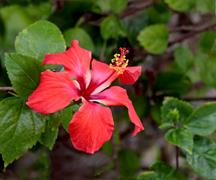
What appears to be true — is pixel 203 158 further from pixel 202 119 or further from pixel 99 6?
pixel 99 6

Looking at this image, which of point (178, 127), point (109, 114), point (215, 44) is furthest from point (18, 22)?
point (109, 114)

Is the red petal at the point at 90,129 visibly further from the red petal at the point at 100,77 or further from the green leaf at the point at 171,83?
the green leaf at the point at 171,83

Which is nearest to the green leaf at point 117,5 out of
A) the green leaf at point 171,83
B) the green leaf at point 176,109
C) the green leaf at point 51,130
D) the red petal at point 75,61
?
the green leaf at point 171,83

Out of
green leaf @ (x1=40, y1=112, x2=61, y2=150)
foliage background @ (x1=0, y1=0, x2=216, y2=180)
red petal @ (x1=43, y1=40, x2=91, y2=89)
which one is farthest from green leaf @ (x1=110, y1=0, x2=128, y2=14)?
green leaf @ (x1=40, y1=112, x2=61, y2=150)

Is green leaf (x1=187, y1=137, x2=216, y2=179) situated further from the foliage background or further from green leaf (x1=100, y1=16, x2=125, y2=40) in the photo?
green leaf (x1=100, y1=16, x2=125, y2=40)

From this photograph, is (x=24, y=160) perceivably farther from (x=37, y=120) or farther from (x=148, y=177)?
(x=37, y=120)

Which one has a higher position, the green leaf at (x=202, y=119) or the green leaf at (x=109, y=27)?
the green leaf at (x=109, y=27)
